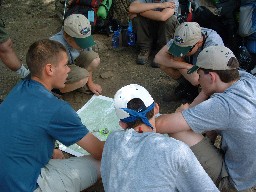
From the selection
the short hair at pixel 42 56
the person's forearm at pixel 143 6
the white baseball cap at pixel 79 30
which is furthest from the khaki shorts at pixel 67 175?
the person's forearm at pixel 143 6

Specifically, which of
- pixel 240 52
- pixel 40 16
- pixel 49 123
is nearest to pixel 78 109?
pixel 49 123

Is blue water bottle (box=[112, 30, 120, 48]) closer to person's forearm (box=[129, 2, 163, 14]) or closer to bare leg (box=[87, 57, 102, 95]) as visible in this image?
person's forearm (box=[129, 2, 163, 14])

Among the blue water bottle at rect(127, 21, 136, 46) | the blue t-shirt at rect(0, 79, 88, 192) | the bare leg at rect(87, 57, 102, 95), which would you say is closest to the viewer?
the blue t-shirt at rect(0, 79, 88, 192)

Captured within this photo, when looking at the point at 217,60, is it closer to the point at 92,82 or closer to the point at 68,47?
the point at 68,47

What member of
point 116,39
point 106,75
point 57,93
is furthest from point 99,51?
point 57,93

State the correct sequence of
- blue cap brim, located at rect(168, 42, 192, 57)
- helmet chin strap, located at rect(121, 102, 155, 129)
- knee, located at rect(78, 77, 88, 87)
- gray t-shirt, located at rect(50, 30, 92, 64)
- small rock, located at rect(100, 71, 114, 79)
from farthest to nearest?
small rock, located at rect(100, 71, 114, 79), knee, located at rect(78, 77, 88, 87), gray t-shirt, located at rect(50, 30, 92, 64), blue cap brim, located at rect(168, 42, 192, 57), helmet chin strap, located at rect(121, 102, 155, 129)

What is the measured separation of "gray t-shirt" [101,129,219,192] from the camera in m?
2.15

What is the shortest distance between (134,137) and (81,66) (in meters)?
2.50

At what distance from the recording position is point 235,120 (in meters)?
2.73

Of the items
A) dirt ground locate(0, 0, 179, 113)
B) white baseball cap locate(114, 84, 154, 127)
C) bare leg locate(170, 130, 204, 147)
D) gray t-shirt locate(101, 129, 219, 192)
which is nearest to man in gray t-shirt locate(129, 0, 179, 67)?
dirt ground locate(0, 0, 179, 113)

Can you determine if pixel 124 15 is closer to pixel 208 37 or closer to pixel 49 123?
pixel 208 37

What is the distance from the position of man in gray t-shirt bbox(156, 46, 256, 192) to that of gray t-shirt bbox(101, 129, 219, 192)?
615mm

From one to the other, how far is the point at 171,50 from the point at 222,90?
129cm

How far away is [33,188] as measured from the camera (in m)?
2.86
